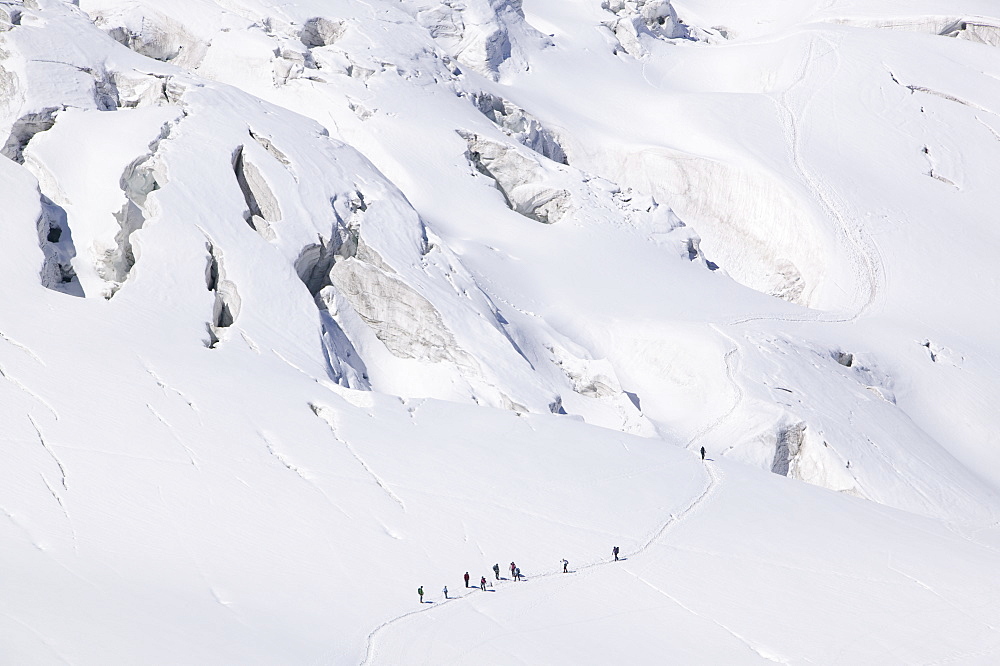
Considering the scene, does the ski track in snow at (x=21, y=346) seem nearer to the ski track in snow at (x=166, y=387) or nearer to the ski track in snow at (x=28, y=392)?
the ski track in snow at (x=28, y=392)

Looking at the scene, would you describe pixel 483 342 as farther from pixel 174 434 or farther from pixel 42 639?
pixel 42 639

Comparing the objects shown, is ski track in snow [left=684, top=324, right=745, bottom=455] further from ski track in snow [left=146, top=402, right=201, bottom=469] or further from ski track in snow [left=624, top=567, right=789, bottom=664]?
ski track in snow [left=146, top=402, right=201, bottom=469]

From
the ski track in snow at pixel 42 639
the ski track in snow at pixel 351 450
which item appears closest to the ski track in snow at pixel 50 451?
the ski track in snow at pixel 42 639

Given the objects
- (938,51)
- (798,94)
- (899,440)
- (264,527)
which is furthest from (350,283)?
(938,51)

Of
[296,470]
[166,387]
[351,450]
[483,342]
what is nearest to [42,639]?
[296,470]

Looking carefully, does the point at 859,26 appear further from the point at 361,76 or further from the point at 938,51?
the point at 361,76
